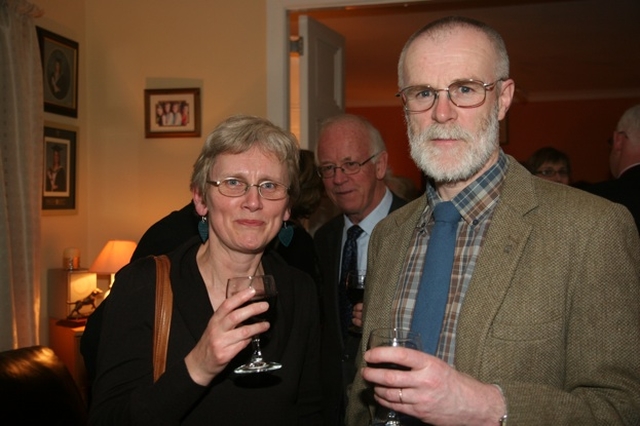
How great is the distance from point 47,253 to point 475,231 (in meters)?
3.72

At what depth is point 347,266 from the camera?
9.73 feet

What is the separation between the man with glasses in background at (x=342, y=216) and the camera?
292 cm

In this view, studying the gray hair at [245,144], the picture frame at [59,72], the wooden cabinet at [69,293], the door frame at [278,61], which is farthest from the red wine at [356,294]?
the picture frame at [59,72]

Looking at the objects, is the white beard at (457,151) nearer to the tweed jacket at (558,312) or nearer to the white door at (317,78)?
the tweed jacket at (558,312)

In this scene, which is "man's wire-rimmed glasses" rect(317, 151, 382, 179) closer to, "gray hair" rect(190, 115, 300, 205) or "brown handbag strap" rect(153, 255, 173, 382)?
"gray hair" rect(190, 115, 300, 205)

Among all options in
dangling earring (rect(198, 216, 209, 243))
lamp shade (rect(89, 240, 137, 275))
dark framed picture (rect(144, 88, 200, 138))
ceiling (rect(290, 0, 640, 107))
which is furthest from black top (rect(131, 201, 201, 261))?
ceiling (rect(290, 0, 640, 107))

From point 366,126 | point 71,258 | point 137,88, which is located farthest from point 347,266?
point 137,88

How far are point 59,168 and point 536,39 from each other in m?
5.18

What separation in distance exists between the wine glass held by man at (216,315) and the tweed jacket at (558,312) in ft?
1.72

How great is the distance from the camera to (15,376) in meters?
2.52

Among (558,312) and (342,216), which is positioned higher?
(342,216)

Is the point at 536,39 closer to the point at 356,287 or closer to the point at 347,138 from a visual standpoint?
the point at 347,138

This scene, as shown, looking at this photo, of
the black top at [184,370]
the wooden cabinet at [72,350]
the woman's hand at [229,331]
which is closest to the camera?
the woman's hand at [229,331]

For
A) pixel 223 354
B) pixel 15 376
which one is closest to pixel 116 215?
pixel 15 376
